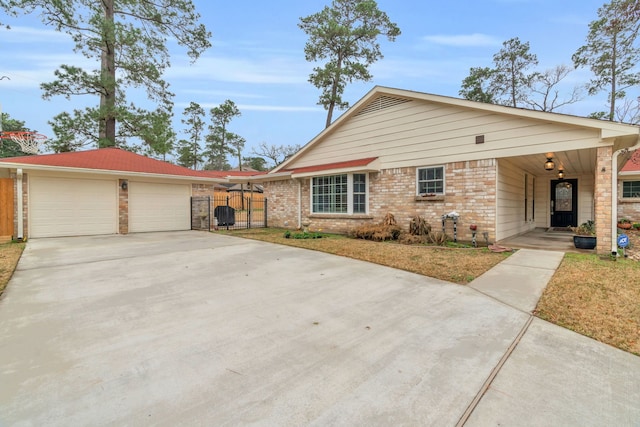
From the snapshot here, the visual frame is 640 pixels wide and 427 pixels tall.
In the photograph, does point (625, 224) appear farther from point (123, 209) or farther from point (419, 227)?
point (123, 209)

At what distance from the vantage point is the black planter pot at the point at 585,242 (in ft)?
23.5

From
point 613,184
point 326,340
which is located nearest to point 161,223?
point 326,340

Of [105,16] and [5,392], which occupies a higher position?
[105,16]

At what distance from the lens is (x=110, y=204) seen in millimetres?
11445

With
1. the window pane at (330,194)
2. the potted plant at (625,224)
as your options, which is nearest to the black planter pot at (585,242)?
the window pane at (330,194)

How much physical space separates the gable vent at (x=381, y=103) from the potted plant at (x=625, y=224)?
10910 millimetres

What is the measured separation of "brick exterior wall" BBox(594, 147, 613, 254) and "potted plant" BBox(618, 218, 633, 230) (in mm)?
8294

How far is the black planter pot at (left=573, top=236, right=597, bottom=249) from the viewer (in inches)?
282

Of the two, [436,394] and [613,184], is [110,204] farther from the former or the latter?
[613,184]

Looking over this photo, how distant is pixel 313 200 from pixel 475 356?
10.2 m

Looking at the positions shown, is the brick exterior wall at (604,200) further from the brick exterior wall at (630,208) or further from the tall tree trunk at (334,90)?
the tall tree trunk at (334,90)

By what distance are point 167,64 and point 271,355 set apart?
20.1m

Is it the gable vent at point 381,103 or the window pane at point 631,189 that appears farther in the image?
the window pane at point 631,189

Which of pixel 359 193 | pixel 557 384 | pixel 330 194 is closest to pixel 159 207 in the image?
pixel 330 194
